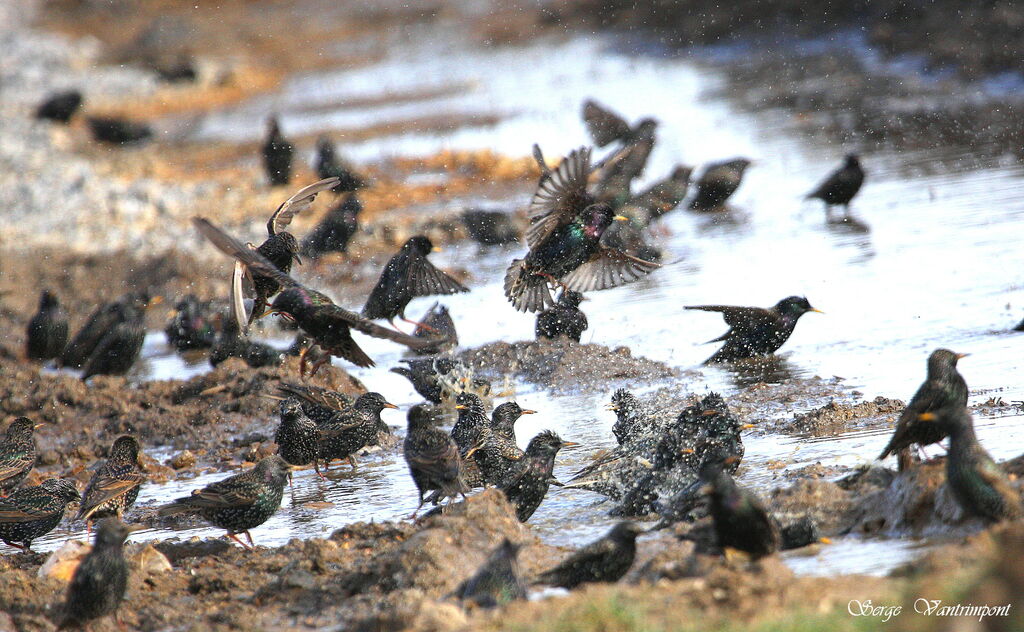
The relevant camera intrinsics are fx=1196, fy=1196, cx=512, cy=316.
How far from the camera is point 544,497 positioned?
20.5 ft

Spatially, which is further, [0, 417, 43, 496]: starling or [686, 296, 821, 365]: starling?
[686, 296, 821, 365]: starling

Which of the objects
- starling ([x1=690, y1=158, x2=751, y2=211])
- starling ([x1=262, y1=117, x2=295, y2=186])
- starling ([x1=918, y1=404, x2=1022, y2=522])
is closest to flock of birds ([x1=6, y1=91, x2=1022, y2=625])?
starling ([x1=918, y1=404, x2=1022, y2=522])

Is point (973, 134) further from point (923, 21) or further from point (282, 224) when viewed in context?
point (282, 224)

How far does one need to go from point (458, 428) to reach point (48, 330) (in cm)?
586

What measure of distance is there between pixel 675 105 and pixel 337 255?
36.0 ft

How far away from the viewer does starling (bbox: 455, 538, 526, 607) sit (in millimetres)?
4426

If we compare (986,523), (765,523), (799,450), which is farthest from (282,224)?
(986,523)

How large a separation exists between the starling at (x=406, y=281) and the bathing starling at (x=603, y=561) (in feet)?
14.8

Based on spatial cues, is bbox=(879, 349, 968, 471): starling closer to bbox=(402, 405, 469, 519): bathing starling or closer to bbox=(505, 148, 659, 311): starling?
bbox=(402, 405, 469, 519): bathing starling

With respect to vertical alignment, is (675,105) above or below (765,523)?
above

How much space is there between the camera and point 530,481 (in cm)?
592

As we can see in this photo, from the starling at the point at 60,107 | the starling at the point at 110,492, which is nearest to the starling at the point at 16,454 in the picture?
the starling at the point at 110,492

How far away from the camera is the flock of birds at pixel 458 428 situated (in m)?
4.74

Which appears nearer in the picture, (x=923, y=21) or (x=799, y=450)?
(x=799, y=450)
